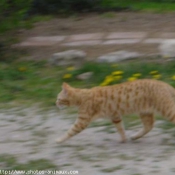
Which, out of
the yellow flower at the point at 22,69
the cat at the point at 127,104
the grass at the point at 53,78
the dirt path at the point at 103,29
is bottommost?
the dirt path at the point at 103,29

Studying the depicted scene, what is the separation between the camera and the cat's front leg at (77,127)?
696 cm

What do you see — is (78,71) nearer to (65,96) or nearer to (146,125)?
(65,96)

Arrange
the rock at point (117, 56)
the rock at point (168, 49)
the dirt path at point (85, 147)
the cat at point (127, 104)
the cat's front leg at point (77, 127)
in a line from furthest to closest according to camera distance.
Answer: the rock at point (117, 56) < the rock at point (168, 49) < the cat's front leg at point (77, 127) < the cat at point (127, 104) < the dirt path at point (85, 147)

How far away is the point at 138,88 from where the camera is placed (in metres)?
6.93

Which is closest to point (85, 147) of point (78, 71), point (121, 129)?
point (121, 129)

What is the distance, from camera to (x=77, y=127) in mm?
6965

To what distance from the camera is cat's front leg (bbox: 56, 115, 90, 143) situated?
6.96 m

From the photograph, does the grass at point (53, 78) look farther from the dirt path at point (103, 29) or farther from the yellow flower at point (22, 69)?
the dirt path at point (103, 29)

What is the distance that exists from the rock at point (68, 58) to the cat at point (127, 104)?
290 cm

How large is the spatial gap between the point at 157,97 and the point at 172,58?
2.92m

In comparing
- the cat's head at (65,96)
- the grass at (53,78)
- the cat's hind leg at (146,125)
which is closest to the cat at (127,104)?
the cat's hind leg at (146,125)

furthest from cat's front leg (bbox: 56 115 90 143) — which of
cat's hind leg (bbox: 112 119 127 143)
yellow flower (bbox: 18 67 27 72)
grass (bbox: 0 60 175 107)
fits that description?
yellow flower (bbox: 18 67 27 72)

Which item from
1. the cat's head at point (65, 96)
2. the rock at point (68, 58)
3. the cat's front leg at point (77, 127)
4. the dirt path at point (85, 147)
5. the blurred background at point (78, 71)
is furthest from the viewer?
the rock at point (68, 58)

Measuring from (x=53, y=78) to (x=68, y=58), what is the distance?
2.32 ft
